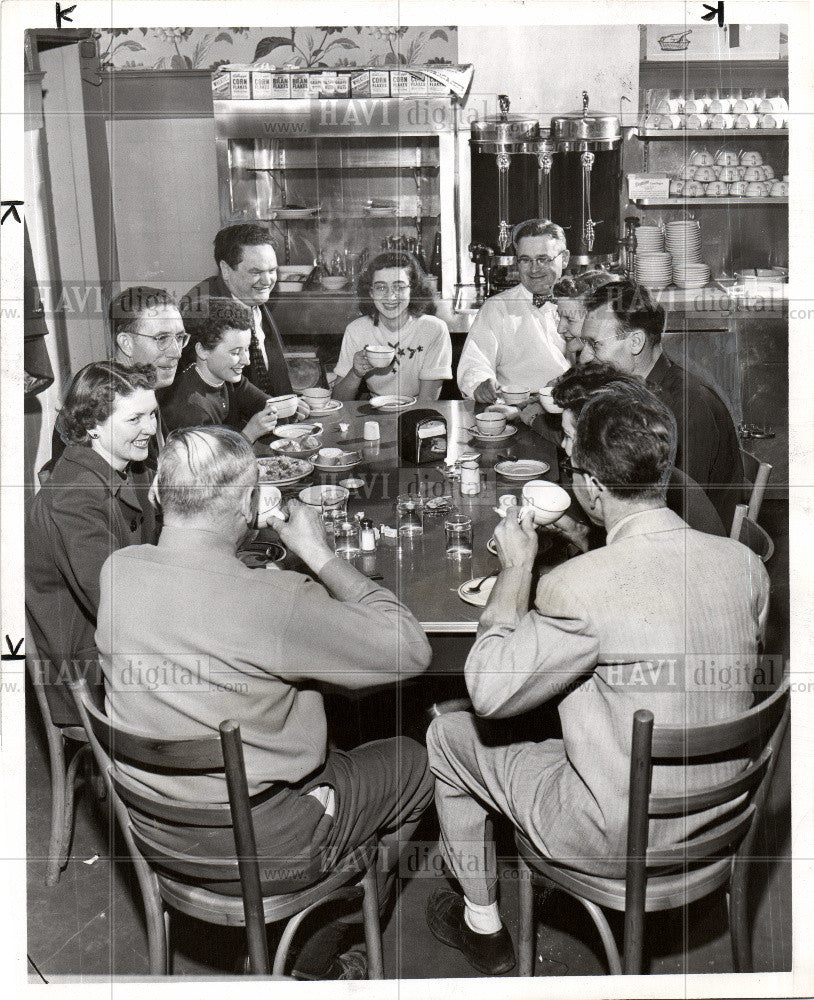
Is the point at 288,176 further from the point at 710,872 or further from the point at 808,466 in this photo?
the point at 710,872

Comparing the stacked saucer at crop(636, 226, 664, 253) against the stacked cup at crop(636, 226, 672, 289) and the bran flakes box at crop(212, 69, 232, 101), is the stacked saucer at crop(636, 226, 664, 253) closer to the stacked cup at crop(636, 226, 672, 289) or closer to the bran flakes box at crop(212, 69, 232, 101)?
the stacked cup at crop(636, 226, 672, 289)

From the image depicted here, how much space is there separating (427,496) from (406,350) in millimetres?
1317

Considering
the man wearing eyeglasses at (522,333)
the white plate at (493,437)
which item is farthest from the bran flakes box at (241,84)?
the white plate at (493,437)

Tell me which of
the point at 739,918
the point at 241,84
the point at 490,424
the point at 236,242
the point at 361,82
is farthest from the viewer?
the point at 241,84

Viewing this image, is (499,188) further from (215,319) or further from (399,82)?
(215,319)

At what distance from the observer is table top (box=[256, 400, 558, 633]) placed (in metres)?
2.48

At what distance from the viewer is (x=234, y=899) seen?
86.6 inches

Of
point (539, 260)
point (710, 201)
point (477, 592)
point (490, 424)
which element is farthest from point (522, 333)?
point (477, 592)

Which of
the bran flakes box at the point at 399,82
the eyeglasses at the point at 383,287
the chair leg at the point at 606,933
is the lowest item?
the chair leg at the point at 606,933

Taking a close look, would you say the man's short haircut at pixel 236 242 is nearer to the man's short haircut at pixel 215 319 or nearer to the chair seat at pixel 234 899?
the man's short haircut at pixel 215 319

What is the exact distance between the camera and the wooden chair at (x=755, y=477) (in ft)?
8.75

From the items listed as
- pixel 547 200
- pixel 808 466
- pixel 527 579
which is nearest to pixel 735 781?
pixel 527 579

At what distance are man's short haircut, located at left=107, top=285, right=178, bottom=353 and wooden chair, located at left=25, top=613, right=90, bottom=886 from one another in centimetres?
102

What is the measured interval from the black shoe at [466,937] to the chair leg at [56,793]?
103 centimetres
